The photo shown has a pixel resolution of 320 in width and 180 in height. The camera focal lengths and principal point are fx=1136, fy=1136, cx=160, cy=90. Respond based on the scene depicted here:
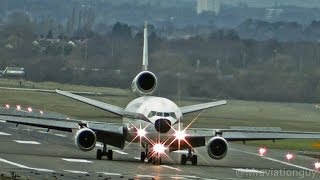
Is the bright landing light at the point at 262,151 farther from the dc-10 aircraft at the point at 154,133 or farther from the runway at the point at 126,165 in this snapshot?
the dc-10 aircraft at the point at 154,133

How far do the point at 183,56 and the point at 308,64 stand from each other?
363 inches

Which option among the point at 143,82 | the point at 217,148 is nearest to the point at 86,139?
the point at 217,148

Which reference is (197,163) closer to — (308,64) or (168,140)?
(168,140)

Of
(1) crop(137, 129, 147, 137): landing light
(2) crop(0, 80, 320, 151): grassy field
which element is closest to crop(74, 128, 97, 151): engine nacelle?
(1) crop(137, 129, 147, 137): landing light

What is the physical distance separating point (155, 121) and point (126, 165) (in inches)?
76.7

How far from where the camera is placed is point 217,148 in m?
41.9

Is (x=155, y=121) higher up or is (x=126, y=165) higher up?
(x=155, y=121)

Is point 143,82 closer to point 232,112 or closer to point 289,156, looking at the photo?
point 289,156

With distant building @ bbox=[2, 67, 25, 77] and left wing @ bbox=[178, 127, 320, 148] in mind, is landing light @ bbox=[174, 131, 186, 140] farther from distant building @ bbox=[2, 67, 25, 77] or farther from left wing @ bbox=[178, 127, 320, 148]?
distant building @ bbox=[2, 67, 25, 77]

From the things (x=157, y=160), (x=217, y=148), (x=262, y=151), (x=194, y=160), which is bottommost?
(x=157, y=160)

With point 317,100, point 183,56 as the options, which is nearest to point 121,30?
point 183,56

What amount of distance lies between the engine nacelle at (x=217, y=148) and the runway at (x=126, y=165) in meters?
0.50

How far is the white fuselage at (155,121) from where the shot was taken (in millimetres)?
41000

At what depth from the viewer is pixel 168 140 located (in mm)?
41219
